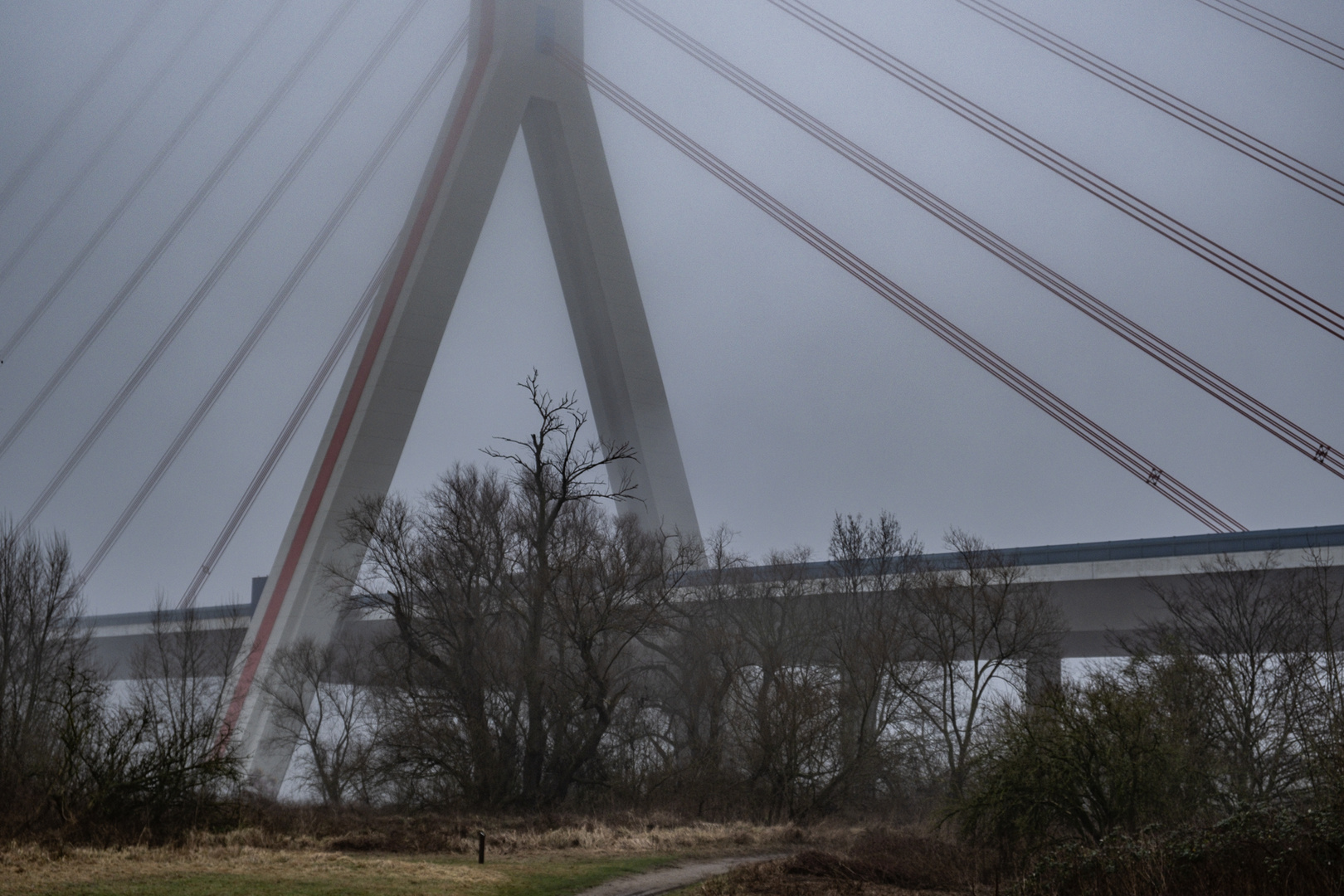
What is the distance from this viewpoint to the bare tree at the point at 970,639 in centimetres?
2692

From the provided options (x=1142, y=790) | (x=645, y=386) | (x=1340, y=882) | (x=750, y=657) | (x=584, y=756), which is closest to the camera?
(x=1340, y=882)

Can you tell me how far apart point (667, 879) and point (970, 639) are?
1575 cm

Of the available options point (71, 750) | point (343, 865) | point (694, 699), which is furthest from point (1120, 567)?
point (71, 750)

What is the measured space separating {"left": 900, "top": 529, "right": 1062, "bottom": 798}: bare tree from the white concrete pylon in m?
6.98

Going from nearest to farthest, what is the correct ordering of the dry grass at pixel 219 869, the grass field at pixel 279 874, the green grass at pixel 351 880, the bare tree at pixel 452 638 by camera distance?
1. the green grass at pixel 351 880
2. the grass field at pixel 279 874
3. the dry grass at pixel 219 869
4. the bare tree at pixel 452 638

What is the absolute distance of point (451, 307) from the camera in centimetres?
2503

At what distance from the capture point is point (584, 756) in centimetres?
2398

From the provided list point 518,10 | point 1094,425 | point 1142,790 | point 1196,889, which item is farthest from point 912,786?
point 518,10

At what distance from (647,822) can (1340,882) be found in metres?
13.3

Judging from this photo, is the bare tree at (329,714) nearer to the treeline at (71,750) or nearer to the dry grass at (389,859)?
the treeline at (71,750)

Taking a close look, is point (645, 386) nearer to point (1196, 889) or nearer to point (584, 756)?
point (584, 756)

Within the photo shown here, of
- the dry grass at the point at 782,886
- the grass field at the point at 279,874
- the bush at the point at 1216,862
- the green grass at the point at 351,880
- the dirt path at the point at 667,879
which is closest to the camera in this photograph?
the bush at the point at 1216,862

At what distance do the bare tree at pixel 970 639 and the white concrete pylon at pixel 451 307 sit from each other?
22.9 feet

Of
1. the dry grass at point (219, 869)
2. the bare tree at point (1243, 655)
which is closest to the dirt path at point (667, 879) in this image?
the dry grass at point (219, 869)
